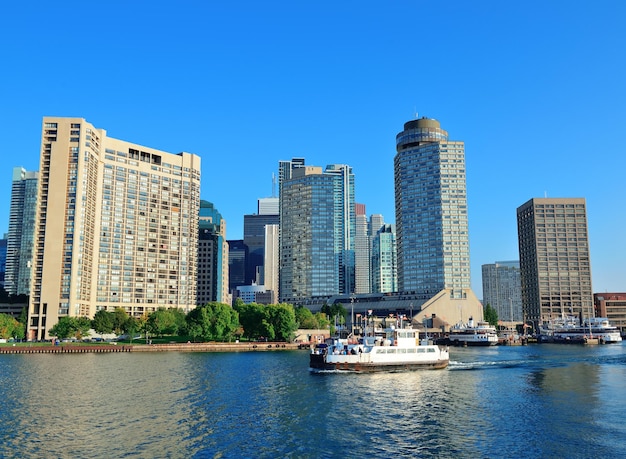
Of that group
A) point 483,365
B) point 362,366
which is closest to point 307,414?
point 362,366

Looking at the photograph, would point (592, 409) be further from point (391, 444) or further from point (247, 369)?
point (247, 369)

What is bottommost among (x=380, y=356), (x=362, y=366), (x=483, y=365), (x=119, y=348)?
(x=483, y=365)

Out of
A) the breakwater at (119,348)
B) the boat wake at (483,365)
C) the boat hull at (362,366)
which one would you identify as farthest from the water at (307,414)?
the breakwater at (119,348)

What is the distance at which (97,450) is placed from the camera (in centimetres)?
5375

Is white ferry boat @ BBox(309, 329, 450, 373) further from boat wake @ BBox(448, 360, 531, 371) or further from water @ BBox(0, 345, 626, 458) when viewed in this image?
boat wake @ BBox(448, 360, 531, 371)

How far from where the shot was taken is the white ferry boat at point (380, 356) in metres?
118

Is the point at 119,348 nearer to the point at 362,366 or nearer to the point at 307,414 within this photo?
the point at 362,366

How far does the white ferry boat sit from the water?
499 cm

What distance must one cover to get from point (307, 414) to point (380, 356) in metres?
50.8

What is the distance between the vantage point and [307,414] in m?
71.7

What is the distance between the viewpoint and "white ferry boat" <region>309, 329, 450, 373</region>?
117625mm

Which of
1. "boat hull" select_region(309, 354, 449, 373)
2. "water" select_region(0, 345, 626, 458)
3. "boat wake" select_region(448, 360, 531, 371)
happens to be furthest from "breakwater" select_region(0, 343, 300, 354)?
"boat hull" select_region(309, 354, 449, 373)

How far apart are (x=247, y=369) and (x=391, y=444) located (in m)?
71.5

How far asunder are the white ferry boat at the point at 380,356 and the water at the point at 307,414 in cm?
499
